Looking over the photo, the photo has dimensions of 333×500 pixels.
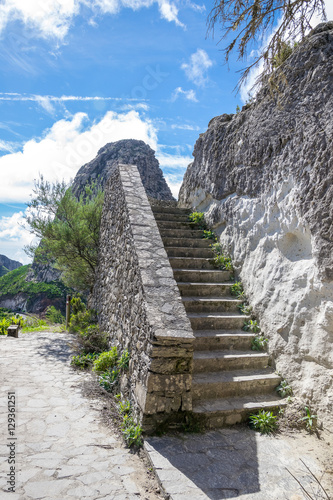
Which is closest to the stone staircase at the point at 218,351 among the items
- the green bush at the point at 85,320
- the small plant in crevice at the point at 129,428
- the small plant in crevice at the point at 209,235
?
the small plant in crevice at the point at 209,235

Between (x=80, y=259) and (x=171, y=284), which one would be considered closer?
(x=171, y=284)

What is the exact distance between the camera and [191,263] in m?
4.91

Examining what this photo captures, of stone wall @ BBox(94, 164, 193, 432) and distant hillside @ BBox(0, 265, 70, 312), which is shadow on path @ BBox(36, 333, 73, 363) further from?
distant hillside @ BBox(0, 265, 70, 312)

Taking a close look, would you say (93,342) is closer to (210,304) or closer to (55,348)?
(55,348)

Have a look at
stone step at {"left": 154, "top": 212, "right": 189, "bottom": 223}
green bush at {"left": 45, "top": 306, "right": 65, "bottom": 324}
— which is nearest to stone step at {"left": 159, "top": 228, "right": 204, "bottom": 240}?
stone step at {"left": 154, "top": 212, "right": 189, "bottom": 223}

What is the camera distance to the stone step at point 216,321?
390cm

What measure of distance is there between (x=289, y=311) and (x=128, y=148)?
117 ft

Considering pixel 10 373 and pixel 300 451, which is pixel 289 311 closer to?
pixel 300 451

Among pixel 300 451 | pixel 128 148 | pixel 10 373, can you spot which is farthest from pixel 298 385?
pixel 128 148

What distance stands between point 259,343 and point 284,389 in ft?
1.94

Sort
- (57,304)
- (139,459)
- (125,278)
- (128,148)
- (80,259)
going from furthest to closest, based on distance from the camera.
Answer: (128,148) → (57,304) → (80,259) → (125,278) → (139,459)

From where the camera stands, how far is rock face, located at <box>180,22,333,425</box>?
3004 mm

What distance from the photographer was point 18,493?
204 centimetres

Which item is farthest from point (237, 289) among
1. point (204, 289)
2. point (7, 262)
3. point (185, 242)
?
point (7, 262)
